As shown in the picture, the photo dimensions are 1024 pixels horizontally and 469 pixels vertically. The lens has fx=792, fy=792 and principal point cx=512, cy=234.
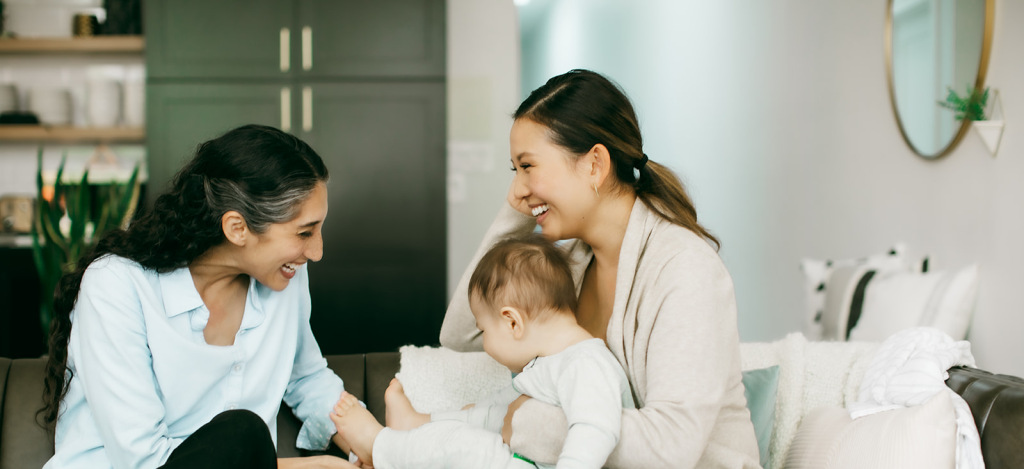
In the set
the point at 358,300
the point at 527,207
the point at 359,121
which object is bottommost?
the point at 358,300

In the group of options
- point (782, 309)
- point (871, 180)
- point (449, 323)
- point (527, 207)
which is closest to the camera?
point (527, 207)

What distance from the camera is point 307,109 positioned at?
13.1ft

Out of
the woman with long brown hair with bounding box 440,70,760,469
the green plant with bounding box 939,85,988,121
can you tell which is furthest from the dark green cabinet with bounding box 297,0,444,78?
the woman with long brown hair with bounding box 440,70,760,469

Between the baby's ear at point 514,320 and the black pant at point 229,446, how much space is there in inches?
18.1

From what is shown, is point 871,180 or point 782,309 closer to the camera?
point 871,180

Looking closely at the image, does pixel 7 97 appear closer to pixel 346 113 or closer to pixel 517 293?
pixel 346 113

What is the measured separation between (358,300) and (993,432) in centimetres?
311

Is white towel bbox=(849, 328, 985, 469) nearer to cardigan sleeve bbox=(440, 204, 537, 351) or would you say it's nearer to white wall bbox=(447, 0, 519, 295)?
cardigan sleeve bbox=(440, 204, 537, 351)

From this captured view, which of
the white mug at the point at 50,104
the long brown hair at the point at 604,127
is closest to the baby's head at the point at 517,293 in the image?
the long brown hair at the point at 604,127

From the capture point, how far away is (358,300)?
13.3 ft

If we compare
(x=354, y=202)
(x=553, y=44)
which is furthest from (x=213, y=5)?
(x=553, y=44)

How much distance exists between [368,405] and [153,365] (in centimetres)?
52

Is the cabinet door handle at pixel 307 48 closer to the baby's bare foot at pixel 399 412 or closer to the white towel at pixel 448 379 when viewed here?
the white towel at pixel 448 379

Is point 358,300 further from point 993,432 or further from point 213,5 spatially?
point 993,432
